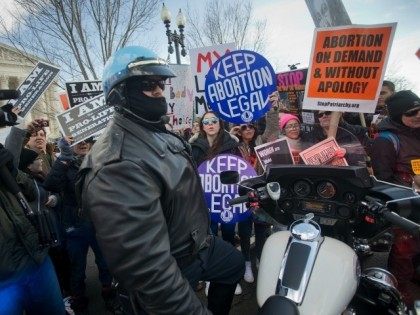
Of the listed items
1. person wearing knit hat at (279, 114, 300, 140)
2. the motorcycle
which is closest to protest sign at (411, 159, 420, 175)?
person wearing knit hat at (279, 114, 300, 140)

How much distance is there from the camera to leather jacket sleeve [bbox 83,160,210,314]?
4.56ft

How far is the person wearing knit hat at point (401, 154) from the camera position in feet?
9.98

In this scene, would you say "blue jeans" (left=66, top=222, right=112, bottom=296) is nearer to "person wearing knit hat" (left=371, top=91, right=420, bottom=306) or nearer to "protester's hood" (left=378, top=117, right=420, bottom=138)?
"person wearing knit hat" (left=371, top=91, right=420, bottom=306)

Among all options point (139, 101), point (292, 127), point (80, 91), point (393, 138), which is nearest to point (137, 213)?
point (139, 101)

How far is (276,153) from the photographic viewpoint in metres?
2.28

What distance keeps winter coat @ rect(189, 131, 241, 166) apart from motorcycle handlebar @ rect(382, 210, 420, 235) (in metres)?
2.28

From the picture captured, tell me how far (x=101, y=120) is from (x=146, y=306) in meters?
2.73

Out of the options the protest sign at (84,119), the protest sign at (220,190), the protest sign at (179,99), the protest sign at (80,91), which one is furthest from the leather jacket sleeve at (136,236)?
the protest sign at (179,99)

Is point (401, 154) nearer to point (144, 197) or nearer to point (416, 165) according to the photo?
point (416, 165)

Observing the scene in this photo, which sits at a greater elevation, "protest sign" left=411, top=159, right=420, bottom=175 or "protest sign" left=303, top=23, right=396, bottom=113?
"protest sign" left=303, top=23, right=396, bottom=113

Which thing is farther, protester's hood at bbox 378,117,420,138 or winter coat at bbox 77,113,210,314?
protester's hood at bbox 378,117,420,138

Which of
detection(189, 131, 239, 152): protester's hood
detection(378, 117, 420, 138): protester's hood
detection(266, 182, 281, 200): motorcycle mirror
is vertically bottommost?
detection(189, 131, 239, 152): protester's hood

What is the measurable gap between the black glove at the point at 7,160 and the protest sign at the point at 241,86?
1937mm

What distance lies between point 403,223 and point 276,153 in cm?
100
